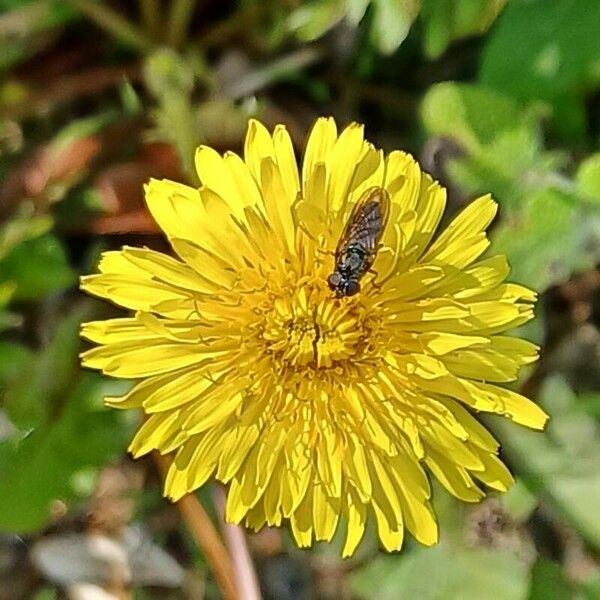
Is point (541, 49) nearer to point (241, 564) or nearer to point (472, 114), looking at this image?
point (472, 114)

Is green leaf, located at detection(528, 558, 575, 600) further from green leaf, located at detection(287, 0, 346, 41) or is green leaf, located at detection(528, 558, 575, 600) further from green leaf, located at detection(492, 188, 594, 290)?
green leaf, located at detection(287, 0, 346, 41)

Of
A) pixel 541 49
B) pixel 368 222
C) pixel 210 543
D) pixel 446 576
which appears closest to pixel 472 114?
pixel 541 49

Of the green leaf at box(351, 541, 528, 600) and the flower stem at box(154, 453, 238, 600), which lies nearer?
the green leaf at box(351, 541, 528, 600)

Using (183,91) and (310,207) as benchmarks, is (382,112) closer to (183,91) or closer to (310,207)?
(183,91)

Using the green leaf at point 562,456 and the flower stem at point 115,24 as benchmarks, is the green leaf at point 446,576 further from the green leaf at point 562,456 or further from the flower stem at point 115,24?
the flower stem at point 115,24

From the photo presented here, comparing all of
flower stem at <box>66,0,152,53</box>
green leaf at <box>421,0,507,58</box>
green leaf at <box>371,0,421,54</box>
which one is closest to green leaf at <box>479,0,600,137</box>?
green leaf at <box>421,0,507,58</box>
